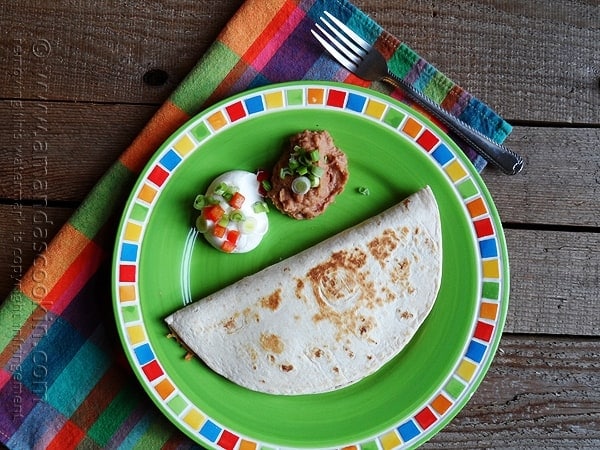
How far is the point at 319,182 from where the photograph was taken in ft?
6.38

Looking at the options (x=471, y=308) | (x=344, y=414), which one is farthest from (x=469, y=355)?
(x=344, y=414)

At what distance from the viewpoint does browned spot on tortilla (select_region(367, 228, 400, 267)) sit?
200 cm

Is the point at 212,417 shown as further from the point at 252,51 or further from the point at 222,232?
the point at 252,51

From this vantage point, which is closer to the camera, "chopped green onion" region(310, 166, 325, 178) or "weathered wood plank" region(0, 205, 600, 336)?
"chopped green onion" region(310, 166, 325, 178)

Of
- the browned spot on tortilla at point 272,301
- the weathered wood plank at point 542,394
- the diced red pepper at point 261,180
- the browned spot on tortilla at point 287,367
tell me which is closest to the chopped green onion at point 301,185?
the diced red pepper at point 261,180

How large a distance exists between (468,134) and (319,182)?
0.56m

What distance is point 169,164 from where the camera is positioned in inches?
77.4

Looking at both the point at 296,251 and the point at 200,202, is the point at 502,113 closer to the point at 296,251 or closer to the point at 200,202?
the point at 296,251

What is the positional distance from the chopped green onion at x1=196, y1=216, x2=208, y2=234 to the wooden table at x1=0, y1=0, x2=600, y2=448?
0.43 metres

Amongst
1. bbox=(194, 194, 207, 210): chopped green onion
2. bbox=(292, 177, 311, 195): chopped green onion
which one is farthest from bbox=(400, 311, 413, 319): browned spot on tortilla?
bbox=(194, 194, 207, 210): chopped green onion

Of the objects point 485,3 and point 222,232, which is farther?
point 485,3

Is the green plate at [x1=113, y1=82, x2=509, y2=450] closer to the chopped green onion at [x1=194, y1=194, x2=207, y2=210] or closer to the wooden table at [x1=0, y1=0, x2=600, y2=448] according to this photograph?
the chopped green onion at [x1=194, y1=194, x2=207, y2=210]

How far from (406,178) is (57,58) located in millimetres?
1315

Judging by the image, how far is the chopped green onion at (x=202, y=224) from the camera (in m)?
1.93
